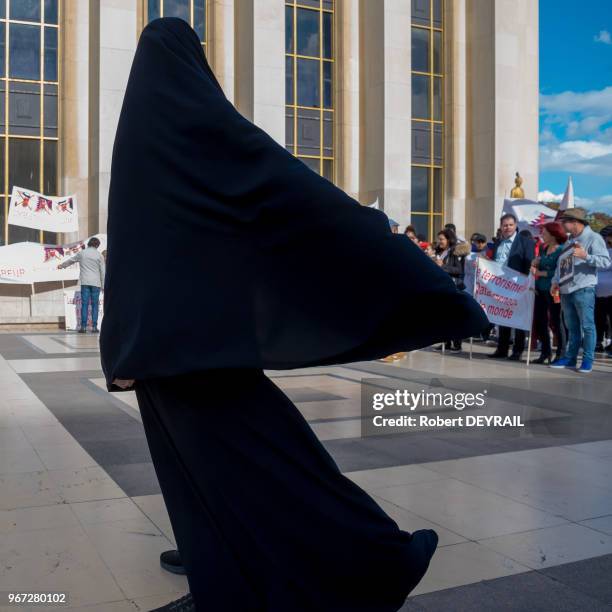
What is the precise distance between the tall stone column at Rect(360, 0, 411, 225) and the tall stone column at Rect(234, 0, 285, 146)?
295 cm

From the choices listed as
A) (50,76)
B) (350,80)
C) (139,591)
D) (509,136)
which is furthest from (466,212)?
(139,591)

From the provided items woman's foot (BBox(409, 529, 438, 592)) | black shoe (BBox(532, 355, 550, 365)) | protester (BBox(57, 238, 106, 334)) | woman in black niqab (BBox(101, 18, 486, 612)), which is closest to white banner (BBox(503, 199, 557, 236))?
black shoe (BBox(532, 355, 550, 365))

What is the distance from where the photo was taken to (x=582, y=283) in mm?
9500

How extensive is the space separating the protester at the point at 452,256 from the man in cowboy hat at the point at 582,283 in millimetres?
2016

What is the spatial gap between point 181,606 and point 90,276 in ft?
41.7

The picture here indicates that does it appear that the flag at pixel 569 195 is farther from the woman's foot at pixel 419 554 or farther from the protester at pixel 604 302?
the woman's foot at pixel 419 554

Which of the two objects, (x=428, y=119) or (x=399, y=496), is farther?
(x=428, y=119)

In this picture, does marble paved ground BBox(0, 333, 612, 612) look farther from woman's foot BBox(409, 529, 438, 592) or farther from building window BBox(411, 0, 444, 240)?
building window BBox(411, 0, 444, 240)

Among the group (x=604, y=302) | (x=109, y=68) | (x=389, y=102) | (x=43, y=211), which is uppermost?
(x=109, y=68)

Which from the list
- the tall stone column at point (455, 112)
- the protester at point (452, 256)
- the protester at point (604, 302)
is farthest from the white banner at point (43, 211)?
the tall stone column at point (455, 112)

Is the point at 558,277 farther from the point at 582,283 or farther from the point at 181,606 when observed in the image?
the point at 181,606

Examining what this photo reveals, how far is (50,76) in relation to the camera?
20.6 m

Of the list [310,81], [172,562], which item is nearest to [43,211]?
[310,81]

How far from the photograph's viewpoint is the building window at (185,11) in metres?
21.2
